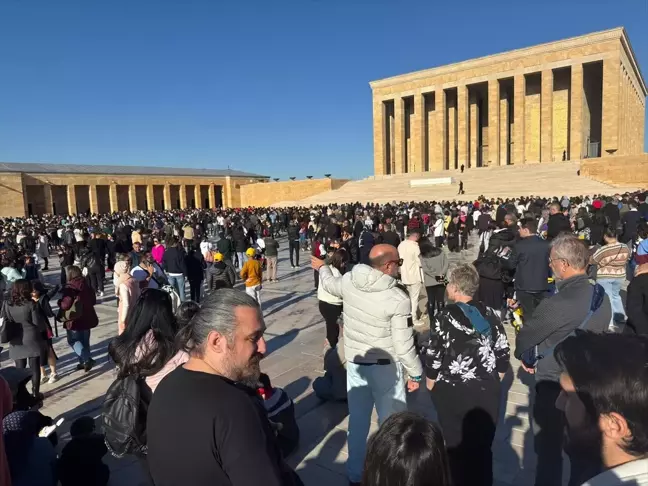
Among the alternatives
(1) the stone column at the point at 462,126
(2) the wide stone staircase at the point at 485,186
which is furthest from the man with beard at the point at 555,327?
(1) the stone column at the point at 462,126

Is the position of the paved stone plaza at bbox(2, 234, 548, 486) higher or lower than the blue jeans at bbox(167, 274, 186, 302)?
lower

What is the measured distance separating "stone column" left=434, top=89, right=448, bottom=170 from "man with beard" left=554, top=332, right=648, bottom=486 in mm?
43477

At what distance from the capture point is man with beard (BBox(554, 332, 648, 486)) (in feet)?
3.94

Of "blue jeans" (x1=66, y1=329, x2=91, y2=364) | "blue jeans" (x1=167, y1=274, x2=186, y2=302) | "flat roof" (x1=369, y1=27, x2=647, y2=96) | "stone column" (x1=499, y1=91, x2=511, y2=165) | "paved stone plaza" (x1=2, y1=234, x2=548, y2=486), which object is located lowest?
"paved stone plaza" (x1=2, y1=234, x2=548, y2=486)

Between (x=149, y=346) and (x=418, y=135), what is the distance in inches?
1789

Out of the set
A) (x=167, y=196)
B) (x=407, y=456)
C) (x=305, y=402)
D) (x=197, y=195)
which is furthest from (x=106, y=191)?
(x=407, y=456)

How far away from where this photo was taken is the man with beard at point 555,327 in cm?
263

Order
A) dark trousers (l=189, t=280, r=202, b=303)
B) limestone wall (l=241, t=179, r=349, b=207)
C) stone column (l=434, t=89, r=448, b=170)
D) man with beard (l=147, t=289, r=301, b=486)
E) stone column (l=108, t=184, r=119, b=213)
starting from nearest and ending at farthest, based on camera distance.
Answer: man with beard (l=147, t=289, r=301, b=486) < dark trousers (l=189, t=280, r=202, b=303) < stone column (l=434, t=89, r=448, b=170) < limestone wall (l=241, t=179, r=349, b=207) < stone column (l=108, t=184, r=119, b=213)

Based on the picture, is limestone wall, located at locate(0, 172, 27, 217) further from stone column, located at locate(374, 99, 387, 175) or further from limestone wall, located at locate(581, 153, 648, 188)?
limestone wall, located at locate(581, 153, 648, 188)

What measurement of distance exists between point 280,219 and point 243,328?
75.0 feet

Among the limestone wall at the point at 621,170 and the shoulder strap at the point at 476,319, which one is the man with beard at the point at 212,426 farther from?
the limestone wall at the point at 621,170

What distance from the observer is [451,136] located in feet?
142

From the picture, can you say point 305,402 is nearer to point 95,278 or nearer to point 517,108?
point 95,278

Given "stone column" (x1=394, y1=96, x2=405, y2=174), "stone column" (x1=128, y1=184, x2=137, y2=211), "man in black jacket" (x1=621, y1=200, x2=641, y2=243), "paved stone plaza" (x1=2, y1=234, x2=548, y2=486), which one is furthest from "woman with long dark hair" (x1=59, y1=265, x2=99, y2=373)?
"stone column" (x1=128, y1=184, x2=137, y2=211)
